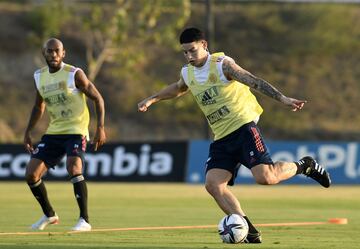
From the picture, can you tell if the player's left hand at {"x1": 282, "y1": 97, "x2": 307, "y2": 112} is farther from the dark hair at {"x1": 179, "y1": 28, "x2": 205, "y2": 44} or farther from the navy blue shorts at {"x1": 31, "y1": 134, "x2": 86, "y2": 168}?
the navy blue shorts at {"x1": 31, "y1": 134, "x2": 86, "y2": 168}

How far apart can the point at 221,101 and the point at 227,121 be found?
0.24 metres

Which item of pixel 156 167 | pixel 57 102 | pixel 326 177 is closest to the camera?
pixel 326 177

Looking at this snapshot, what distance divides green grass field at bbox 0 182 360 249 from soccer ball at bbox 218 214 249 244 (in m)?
0.14

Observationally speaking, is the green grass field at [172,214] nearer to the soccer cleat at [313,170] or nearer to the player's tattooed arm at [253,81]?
the soccer cleat at [313,170]

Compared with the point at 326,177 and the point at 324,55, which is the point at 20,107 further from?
the point at 326,177

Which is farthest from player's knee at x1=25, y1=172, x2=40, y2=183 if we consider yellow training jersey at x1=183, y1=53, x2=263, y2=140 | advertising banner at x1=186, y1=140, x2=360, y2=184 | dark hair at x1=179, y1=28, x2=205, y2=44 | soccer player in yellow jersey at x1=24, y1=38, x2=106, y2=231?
advertising banner at x1=186, y1=140, x2=360, y2=184

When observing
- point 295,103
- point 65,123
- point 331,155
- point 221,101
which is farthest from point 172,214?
point 331,155

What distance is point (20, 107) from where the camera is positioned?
55938 millimetres

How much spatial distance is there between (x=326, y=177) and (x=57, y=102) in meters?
3.67

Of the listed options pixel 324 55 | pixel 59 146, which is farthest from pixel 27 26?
pixel 59 146

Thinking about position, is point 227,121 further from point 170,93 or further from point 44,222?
point 44,222

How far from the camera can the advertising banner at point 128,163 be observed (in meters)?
31.1

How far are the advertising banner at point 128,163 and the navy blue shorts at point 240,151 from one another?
18.4 metres

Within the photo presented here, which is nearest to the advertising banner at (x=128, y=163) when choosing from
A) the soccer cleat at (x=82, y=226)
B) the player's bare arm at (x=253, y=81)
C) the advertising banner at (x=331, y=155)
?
the advertising banner at (x=331, y=155)
